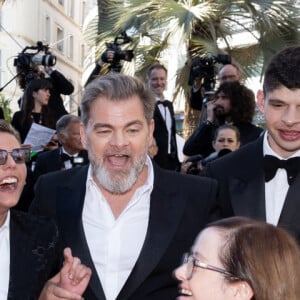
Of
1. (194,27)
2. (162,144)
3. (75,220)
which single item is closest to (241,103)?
(162,144)

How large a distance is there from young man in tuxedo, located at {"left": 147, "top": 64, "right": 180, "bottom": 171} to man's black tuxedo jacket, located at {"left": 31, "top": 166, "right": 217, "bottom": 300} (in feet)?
12.4

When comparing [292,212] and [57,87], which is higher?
[57,87]

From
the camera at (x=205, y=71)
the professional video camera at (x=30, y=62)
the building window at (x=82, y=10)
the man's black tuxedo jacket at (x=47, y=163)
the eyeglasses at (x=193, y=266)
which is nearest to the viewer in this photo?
the eyeglasses at (x=193, y=266)

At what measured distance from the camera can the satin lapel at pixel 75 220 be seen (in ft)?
8.98

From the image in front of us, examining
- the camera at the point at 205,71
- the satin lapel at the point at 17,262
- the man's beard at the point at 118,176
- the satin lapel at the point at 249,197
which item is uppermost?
the camera at the point at 205,71

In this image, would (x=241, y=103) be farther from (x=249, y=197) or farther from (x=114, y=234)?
(x=114, y=234)

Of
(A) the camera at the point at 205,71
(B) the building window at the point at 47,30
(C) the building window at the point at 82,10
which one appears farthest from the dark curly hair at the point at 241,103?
(C) the building window at the point at 82,10

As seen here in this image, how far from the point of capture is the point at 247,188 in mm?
2961

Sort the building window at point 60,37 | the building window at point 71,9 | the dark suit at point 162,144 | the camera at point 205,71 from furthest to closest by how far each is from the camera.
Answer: the building window at point 71,9, the building window at point 60,37, the dark suit at point 162,144, the camera at point 205,71

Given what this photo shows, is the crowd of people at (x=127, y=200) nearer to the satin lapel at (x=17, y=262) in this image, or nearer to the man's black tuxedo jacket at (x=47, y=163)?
the satin lapel at (x=17, y=262)

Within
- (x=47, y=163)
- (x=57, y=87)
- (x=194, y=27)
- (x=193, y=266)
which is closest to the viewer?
(x=193, y=266)

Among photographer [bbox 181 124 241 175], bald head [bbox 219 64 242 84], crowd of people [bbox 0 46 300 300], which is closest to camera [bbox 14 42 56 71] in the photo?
bald head [bbox 219 64 242 84]

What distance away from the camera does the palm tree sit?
10.7m

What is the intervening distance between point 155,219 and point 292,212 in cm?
64
